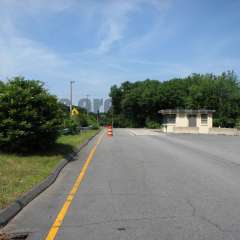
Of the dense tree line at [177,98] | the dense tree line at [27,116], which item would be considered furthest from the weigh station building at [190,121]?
the dense tree line at [27,116]

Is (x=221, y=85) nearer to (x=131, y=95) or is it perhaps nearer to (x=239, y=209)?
(x=131, y=95)

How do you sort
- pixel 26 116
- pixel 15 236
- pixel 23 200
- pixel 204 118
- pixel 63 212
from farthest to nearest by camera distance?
pixel 204 118 < pixel 26 116 < pixel 23 200 < pixel 63 212 < pixel 15 236

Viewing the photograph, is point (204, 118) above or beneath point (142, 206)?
above

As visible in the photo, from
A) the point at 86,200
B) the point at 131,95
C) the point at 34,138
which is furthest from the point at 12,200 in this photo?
the point at 131,95

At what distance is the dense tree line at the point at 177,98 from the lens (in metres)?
85.9

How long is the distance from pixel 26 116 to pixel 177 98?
Answer: 86.6 metres

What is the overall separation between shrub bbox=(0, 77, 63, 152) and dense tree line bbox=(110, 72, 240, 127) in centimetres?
5969

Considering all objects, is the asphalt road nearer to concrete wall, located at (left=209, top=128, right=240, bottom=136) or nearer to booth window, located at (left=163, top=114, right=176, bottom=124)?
concrete wall, located at (left=209, top=128, right=240, bottom=136)

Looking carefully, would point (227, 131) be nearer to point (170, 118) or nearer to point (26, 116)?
point (170, 118)

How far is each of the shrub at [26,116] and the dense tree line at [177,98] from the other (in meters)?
59.7

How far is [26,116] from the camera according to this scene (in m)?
17.5

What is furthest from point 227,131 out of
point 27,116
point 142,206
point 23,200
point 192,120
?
point 23,200

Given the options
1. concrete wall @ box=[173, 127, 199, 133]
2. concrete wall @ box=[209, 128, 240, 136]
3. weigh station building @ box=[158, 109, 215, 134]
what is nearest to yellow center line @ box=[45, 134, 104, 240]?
concrete wall @ box=[209, 128, 240, 136]

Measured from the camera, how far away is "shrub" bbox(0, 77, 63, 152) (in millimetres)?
17266
